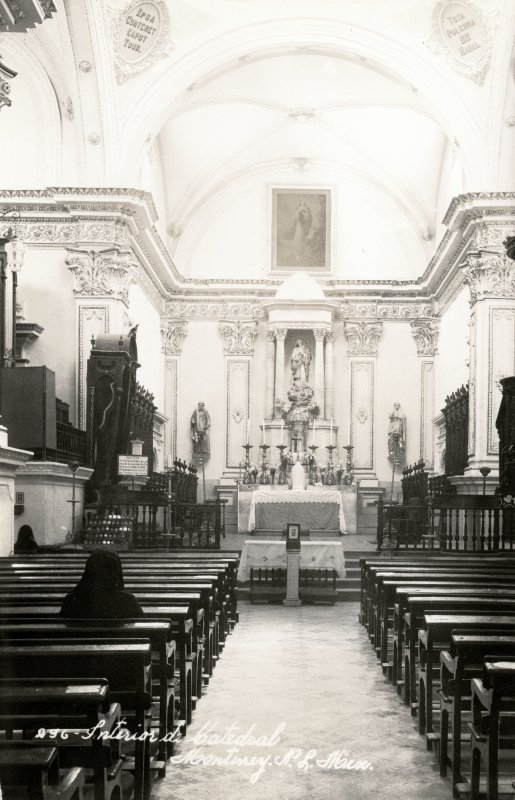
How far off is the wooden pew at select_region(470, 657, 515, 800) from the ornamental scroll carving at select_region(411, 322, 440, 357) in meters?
21.6

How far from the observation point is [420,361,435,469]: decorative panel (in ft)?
82.7

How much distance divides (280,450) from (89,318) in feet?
24.7

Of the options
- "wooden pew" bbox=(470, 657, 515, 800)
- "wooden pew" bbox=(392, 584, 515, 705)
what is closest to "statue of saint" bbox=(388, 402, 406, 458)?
"wooden pew" bbox=(392, 584, 515, 705)

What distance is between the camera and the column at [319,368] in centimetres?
2495

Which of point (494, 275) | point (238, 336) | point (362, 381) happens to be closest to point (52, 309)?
point (238, 336)

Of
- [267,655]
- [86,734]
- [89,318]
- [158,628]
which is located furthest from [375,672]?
[89,318]

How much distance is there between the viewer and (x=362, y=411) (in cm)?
2552

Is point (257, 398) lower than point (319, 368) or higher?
lower

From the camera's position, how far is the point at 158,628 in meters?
4.58

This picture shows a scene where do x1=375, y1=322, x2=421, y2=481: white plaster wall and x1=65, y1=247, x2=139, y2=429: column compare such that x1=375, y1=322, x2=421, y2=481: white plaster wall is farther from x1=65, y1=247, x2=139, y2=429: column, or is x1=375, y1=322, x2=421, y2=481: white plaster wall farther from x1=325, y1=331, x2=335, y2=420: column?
x1=65, y1=247, x2=139, y2=429: column

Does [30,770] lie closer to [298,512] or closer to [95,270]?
[298,512]

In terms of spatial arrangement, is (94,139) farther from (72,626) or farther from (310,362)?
(72,626)

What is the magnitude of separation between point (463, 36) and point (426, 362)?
9394 mm

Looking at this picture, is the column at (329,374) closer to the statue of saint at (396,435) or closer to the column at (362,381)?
the column at (362,381)
